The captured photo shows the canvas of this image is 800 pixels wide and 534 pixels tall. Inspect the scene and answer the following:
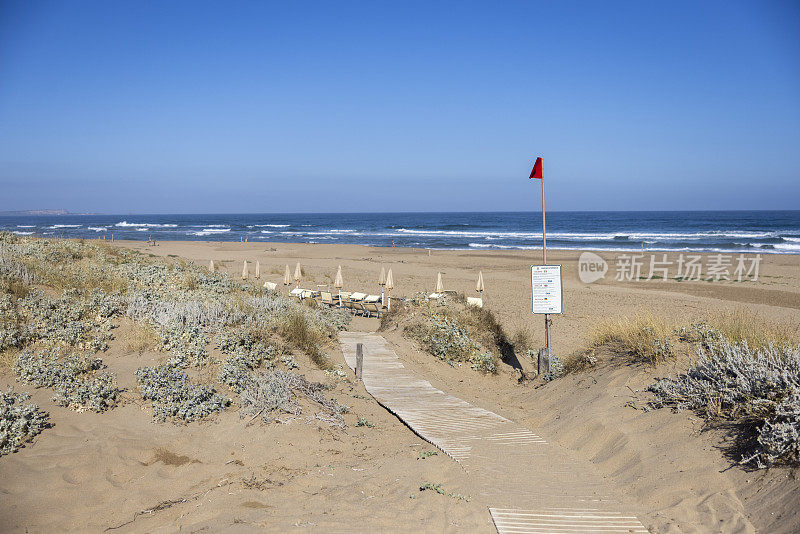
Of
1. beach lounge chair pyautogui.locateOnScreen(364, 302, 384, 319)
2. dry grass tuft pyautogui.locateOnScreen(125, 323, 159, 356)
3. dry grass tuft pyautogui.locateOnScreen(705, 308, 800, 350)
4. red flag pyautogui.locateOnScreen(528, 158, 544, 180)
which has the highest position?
red flag pyautogui.locateOnScreen(528, 158, 544, 180)

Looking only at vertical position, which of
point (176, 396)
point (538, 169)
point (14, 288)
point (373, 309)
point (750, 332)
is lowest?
point (373, 309)

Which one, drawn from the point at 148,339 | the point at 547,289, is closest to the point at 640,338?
the point at 547,289

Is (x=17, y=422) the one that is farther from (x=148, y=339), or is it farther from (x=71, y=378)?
(x=148, y=339)

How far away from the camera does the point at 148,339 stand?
7.75 meters

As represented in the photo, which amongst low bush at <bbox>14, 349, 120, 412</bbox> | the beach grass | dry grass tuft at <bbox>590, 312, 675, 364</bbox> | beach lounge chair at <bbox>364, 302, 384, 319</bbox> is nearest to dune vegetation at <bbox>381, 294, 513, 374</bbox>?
the beach grass

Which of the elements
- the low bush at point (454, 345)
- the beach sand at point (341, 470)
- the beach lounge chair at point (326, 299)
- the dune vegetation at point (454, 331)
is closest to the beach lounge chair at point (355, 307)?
the beach lounge chair at point (326, 299)

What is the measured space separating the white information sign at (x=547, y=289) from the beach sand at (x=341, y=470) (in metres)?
1.66

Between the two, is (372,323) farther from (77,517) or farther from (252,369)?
(77,517)

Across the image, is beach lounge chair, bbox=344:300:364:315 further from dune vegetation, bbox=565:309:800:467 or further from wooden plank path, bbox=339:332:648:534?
dune vegetation, bbox=565:309:800:467

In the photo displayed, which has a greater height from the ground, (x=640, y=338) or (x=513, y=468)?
(x=640, y=338)

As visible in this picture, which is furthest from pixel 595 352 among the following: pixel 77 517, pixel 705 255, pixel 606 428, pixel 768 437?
pixel 705 255

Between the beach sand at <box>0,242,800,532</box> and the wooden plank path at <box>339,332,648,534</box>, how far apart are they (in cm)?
15

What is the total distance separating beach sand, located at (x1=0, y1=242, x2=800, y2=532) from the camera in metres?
3.96

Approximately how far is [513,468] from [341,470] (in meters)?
1.59
